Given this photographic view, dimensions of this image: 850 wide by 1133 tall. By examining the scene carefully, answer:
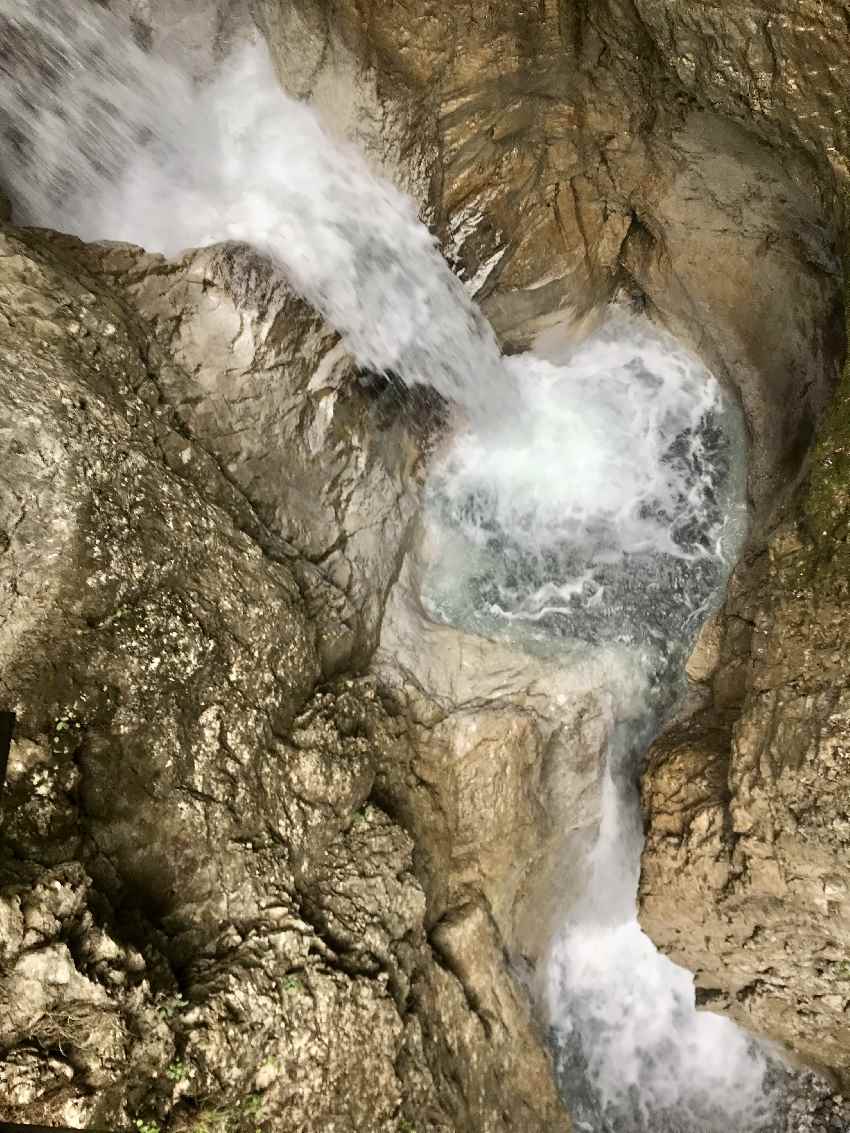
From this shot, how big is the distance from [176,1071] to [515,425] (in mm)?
5458

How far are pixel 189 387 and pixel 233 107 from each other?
6.79 feet

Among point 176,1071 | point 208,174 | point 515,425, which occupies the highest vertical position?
point 515,425

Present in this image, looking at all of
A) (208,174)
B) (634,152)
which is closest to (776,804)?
(634,152)

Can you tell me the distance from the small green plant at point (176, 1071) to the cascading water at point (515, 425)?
12.2 ft

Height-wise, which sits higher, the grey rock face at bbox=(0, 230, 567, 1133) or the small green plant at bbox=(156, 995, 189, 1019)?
the grey rock face at bbox=(0, 230, 567, 1133)

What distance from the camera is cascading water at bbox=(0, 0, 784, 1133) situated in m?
4.94

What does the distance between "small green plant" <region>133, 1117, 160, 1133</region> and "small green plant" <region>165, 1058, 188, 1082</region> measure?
17 centimetres

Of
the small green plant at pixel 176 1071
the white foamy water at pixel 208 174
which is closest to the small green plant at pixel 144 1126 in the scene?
the small green plant at pixel 176 1071

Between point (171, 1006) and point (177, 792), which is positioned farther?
point (177, 792)

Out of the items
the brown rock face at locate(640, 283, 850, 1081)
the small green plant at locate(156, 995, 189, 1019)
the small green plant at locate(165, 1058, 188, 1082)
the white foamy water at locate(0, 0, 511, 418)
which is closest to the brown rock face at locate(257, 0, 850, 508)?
the white foamy water at locate(0, 0, 511, 418)

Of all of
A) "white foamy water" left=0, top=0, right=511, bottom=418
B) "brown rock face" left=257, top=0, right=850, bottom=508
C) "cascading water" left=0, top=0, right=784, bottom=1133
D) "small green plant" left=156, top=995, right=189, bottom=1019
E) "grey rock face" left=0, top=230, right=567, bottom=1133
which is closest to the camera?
"grey rock face" left=0, top=230, right=567, bottom=1133

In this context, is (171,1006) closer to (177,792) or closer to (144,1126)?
(144,1126)

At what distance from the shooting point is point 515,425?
22.9 feet

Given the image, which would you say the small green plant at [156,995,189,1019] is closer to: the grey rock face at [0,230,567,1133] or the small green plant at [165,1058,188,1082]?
the grey rock face at [0,230,567,1133]
